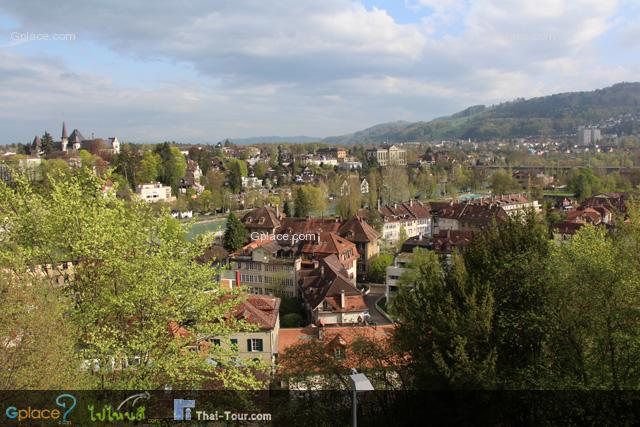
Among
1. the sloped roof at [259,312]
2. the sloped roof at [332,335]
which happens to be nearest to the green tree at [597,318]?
the sloped roof at [332,335]

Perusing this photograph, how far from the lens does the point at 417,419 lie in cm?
913

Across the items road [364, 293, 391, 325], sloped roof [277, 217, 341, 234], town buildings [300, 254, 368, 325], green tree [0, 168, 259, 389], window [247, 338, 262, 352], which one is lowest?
road [364, 293, 391, 325]

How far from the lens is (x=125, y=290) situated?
256 inches

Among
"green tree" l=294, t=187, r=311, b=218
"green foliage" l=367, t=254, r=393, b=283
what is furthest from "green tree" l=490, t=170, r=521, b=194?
"green foliage" l=367, t=254, r=393, b=283

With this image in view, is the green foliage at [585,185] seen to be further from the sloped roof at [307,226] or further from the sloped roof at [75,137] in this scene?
the sloped roof at [75,137]

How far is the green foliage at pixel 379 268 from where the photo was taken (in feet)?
90.0

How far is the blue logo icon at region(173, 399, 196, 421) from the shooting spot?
6594 mm

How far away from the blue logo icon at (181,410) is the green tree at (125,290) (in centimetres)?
23

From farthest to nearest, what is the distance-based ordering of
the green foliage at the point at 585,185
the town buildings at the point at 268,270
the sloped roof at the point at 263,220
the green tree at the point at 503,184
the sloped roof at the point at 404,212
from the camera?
the green tree at the point at 503,184, the green foliage at the point at 585,185, the sloped roof at the point at 404,212, the sloped roof at the point at 263,220, the town buildings at the point at 268,270

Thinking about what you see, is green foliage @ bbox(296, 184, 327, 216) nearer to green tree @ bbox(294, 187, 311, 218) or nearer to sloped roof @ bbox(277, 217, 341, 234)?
green tree @ bbox(294, 187, 311, 218)

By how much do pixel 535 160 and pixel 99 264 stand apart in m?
102

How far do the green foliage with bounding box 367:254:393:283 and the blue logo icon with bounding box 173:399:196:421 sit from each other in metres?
21.1

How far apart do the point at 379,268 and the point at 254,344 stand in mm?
14771

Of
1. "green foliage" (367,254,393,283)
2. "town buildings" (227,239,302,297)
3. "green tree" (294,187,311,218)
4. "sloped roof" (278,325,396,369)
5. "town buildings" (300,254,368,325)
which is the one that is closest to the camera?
"sloped roof" (278,325,396,369)
